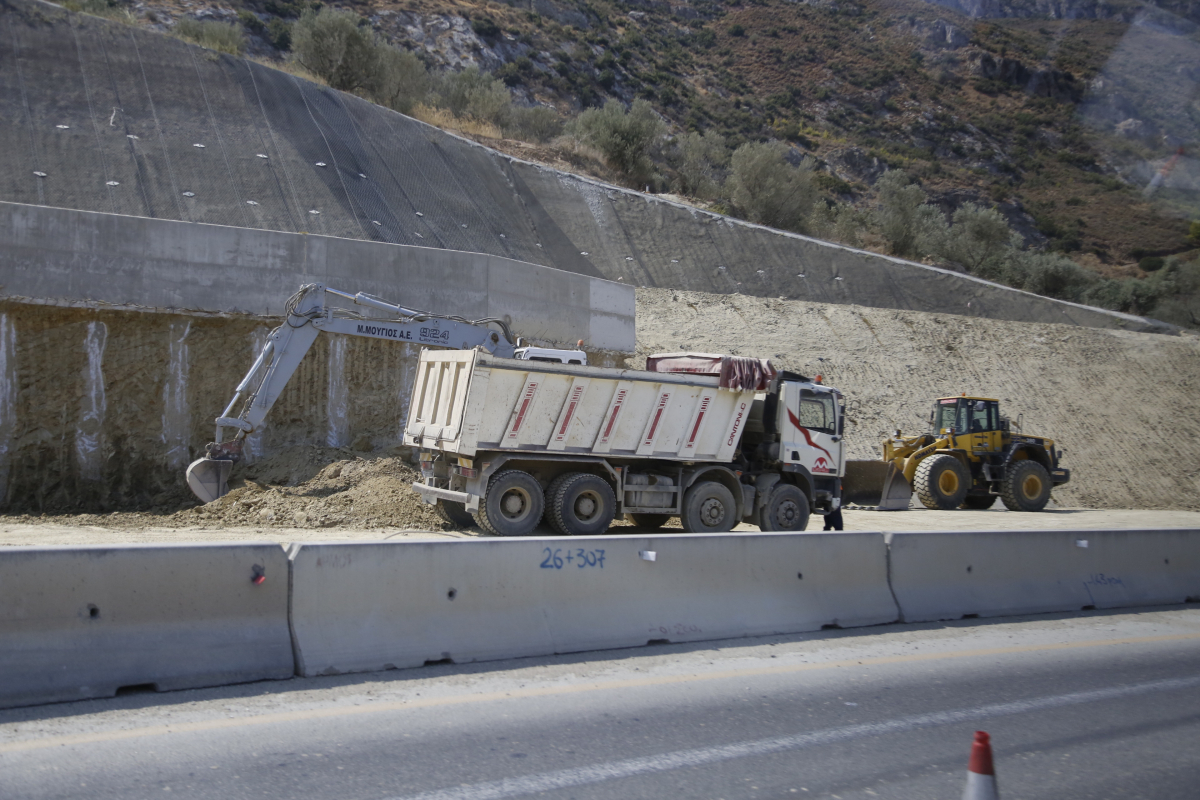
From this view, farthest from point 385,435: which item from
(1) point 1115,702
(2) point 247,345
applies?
(1) point 1115,702

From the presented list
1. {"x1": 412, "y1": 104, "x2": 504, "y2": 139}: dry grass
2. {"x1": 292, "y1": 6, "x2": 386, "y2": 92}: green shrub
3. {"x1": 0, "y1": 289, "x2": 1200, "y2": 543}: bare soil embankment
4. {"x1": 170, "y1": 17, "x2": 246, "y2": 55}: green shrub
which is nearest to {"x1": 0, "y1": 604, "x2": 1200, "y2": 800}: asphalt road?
{"x1": 0, "y1": 289, "x2": 1200, "y2": 543}: bare soil embankment

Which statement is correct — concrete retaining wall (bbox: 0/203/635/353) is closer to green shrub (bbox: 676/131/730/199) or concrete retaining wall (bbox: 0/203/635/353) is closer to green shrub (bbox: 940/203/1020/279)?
green shrub (bbox: 676/131/730/199)

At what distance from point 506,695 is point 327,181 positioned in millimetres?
23069

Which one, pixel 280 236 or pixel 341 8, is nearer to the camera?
pixel 280 236

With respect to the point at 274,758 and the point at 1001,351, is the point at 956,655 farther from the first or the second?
the point at 1001,351

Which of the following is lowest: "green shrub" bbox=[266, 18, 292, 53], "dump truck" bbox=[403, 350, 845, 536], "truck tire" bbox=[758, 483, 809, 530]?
"truck tire" bbox=[758, 483, 809, 530]

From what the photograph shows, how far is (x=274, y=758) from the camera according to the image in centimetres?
455

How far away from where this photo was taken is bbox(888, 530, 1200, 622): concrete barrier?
854cm

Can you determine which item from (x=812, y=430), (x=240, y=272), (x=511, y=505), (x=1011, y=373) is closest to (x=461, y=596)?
(x=511, y=505)

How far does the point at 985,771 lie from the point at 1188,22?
60057mm

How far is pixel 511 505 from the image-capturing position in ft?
38.1

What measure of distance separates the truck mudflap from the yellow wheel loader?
1106 cm

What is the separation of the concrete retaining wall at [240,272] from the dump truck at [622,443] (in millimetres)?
4729

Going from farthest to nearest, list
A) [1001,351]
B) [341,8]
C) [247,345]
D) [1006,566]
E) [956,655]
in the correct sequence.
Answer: [341,8], [1001,351], [247,345], [1006,566], [956,655]
